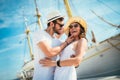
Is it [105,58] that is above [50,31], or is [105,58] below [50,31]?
above

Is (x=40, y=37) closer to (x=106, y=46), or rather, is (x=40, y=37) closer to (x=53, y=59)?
(x=53, y=59)

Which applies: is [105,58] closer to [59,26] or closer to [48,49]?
[59,26]

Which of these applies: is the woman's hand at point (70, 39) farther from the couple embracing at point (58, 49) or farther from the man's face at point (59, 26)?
the man's face at point (59, 26)

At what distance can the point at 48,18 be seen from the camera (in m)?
2.25

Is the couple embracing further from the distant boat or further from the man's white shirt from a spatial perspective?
the distant boat

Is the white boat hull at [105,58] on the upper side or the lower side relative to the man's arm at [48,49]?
upper

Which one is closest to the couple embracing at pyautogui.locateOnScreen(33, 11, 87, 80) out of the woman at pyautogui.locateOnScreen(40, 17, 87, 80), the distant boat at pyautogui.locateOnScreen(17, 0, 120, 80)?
the woman at pyautogui.locateOnScreen(40, 17, 87, 80)

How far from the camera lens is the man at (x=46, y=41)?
6.89 ft

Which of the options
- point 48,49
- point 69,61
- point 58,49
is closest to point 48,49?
point 48,49

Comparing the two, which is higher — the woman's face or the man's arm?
the woman's face

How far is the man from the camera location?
2.10m

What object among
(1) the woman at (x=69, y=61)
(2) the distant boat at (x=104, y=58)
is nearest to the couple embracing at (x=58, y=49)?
(1) the woman at (x=69, y=61)

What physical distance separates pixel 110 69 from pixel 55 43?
1421 cm

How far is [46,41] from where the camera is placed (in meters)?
2.09
